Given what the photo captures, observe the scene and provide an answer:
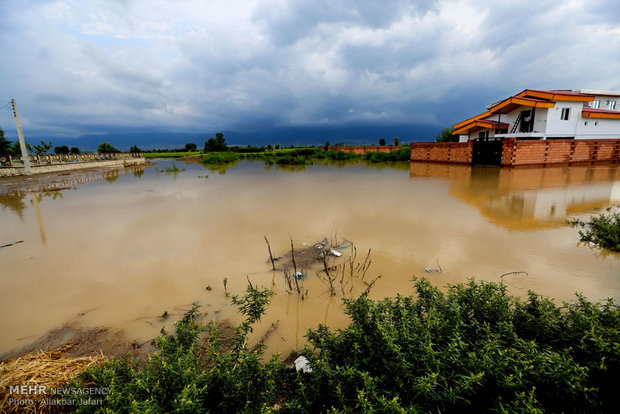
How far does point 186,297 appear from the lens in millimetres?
4473

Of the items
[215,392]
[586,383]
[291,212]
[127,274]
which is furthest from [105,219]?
[586,383]

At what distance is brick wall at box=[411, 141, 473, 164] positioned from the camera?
24.9m

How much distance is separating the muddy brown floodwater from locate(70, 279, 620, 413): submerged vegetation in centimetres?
119

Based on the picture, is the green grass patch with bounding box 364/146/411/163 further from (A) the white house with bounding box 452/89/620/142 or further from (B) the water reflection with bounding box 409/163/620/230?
(B) the water reflection with bounding box 409/163/620/230

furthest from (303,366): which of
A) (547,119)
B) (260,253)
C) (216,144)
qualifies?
(216,144)

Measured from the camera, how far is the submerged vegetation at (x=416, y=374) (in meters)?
1.88

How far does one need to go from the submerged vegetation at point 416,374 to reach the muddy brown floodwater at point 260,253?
1.19 metres

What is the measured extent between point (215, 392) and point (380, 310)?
5.53 ft

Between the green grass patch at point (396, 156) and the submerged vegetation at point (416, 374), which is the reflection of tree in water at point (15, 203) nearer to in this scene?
the submerged vegetation at point (416, 374)

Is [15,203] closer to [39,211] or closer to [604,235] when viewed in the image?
[39,211]

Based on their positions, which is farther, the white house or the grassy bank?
the grassy bank

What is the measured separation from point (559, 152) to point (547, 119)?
4.67 meters

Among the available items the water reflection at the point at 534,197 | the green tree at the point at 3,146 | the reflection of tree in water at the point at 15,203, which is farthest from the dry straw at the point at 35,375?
the green tree at the point at 3,146

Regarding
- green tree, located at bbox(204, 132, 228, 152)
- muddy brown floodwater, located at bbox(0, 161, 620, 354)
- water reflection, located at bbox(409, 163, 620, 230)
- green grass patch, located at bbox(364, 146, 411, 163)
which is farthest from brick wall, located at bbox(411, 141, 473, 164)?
green tree, located at bbox(204, 132, 228, 152)
